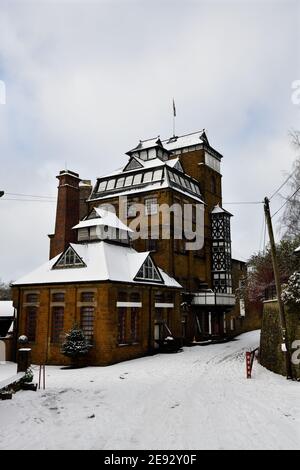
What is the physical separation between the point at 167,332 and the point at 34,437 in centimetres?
2267

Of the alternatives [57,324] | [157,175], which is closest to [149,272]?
[57,324]

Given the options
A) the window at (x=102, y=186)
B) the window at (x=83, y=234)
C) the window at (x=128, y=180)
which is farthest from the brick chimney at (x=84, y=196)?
the window at (x=83, y=234)

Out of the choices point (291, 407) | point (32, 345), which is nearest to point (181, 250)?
point (32, 345)

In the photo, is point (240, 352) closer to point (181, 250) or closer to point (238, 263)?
point (181, 250)

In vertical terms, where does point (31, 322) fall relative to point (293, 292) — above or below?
below

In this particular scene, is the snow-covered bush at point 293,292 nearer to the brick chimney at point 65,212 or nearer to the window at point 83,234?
the window at point 83,234

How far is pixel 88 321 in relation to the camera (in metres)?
26.3

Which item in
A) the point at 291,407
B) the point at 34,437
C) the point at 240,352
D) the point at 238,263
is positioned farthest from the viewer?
the point at 238,263

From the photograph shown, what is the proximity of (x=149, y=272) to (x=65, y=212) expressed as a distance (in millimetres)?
9499

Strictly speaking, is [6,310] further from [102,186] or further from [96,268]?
[102,186]

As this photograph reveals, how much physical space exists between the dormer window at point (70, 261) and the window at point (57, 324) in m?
3.13

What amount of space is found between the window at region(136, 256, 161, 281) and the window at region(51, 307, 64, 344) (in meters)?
6.22

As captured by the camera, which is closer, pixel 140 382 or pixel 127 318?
pixel 140 382
